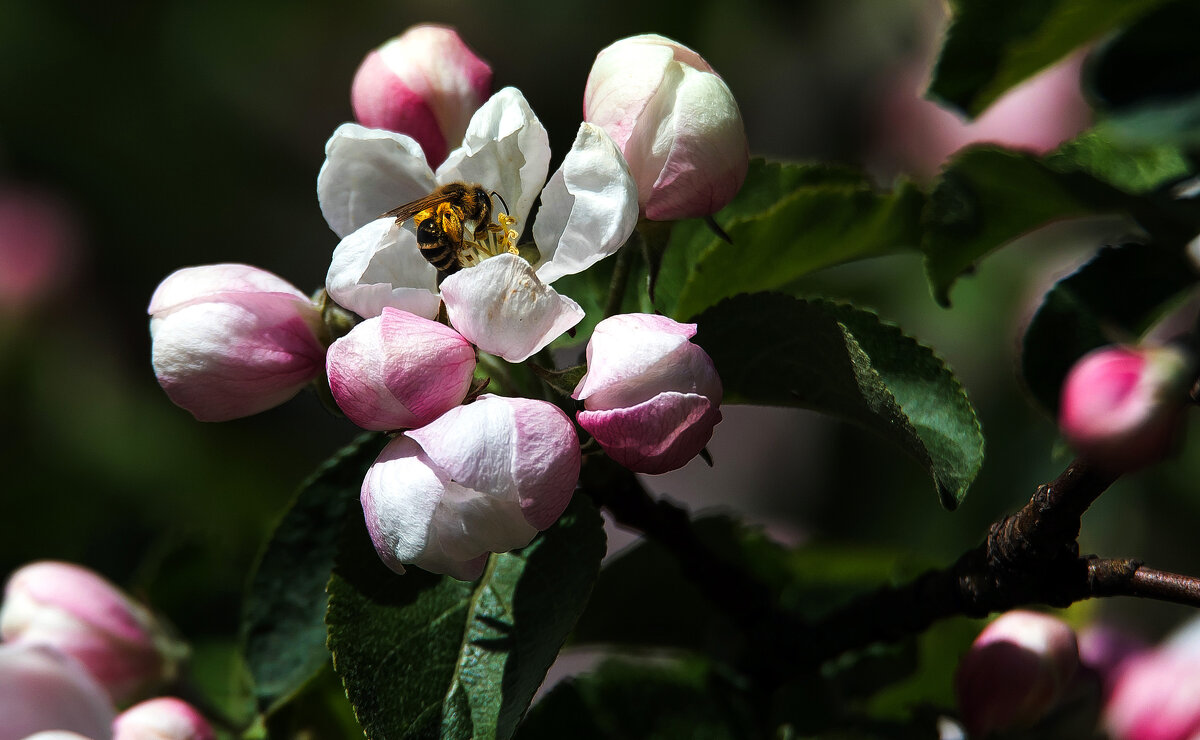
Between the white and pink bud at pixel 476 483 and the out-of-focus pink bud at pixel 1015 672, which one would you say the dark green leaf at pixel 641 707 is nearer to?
the out-of-focus pink bud at pixel 1015 672

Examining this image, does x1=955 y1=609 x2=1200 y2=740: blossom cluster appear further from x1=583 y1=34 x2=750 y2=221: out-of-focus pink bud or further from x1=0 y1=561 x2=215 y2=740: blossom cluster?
x1=0 y1=561 x2=215 y2=740: blossom cluster

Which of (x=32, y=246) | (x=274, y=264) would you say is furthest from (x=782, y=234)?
(x=274, y=264)

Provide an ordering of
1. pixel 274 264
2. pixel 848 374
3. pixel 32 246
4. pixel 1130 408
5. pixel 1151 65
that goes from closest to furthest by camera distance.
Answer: pixel 1130 408, pixel 848 374, pixel 1151 65, pixel 32 246, pixel 274 264

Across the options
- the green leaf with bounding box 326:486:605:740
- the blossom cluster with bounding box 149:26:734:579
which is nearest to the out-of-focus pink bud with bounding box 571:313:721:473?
the blossom cluster with bounding box 149:26:734:579

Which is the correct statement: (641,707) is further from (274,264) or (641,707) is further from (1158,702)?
(274,264)

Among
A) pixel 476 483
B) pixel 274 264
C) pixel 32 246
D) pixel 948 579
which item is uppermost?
pixel 476 483
